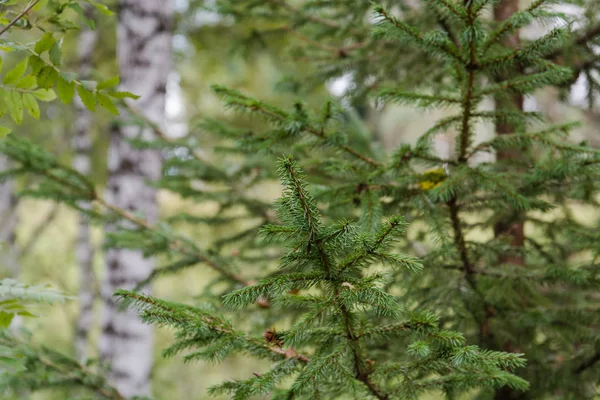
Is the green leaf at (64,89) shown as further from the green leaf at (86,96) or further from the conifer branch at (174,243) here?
the conifer branch at (174,243)

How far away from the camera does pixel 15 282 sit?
49.9 inches

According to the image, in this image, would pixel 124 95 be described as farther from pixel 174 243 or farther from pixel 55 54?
pixel 174 243

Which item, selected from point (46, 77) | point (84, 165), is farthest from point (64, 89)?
point (84, 165)

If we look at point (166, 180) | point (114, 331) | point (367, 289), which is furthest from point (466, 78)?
point (114, 331)

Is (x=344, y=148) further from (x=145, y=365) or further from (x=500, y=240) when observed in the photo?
(x=145, y=365)

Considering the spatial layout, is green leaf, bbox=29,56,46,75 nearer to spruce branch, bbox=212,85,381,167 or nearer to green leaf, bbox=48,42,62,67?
green leaf, bbox=48,42,62,67

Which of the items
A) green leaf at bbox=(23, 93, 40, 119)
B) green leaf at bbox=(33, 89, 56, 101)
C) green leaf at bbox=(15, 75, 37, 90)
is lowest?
green leaf at bbox=(23, 93, 40, 119)

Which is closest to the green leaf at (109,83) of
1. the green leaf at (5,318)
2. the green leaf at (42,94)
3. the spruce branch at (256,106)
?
the green leaf at (42,94)

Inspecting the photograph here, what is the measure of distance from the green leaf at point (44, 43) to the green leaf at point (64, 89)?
9 cm

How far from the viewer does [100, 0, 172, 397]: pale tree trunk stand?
3443 millimetres

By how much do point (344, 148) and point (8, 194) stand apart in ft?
20.5

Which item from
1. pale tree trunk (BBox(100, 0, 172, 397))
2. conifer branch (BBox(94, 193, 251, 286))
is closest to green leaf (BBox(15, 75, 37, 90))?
conifer branch (BBox(94, 193, 251, 286))

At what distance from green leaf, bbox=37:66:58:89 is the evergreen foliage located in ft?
1.85

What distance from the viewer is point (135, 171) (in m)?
3.60
